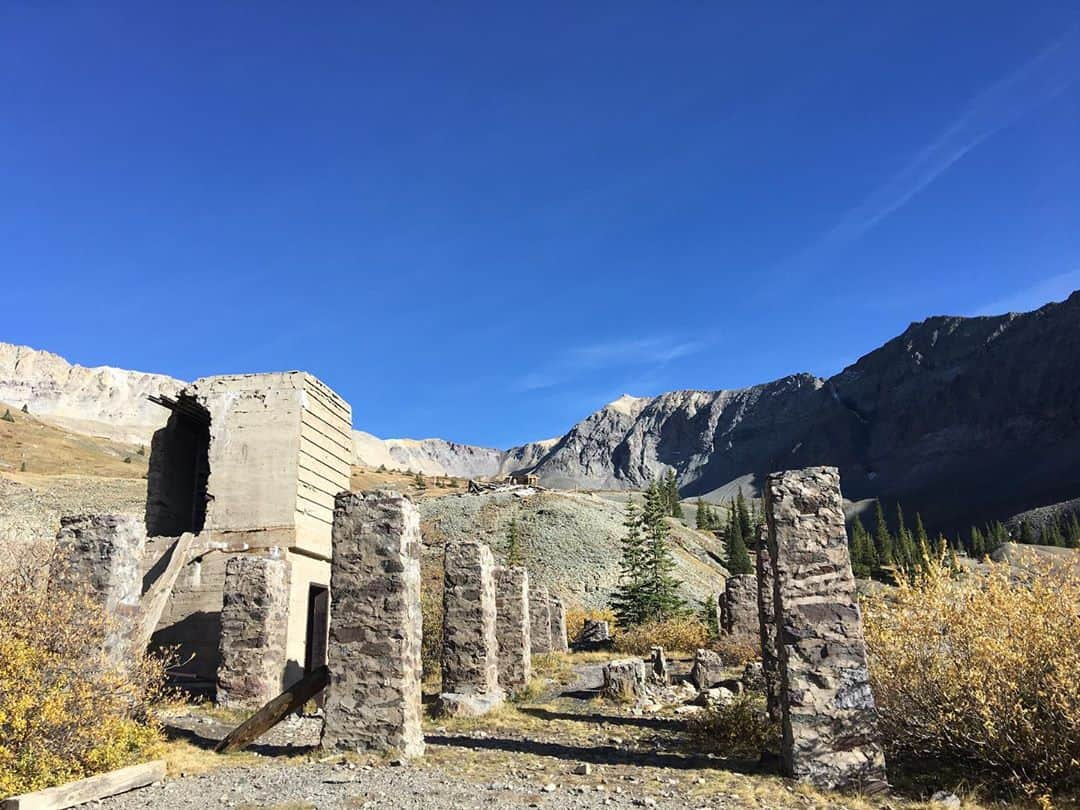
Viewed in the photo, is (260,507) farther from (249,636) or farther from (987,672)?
(987,672)

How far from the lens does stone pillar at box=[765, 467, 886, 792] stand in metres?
7.61

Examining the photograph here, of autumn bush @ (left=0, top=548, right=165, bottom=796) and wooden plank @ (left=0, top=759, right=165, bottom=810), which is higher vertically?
autumn bush @ (left=0, top=548, right=165, bottom=796)

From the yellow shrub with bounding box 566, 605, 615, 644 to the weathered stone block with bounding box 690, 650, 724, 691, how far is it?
14282 mm

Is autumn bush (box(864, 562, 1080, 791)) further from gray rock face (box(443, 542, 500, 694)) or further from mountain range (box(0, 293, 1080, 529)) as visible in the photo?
mountain range (box(0, 293, 1080, 529))

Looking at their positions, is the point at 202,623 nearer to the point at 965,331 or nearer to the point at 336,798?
the point at 336,798

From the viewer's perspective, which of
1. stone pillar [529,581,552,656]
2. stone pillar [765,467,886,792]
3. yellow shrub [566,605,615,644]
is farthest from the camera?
yellow shrub [566,605,615,644]

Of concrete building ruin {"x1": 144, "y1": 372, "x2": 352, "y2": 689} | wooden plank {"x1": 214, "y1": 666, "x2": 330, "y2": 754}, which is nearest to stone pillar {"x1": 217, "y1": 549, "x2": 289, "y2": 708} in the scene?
concrete building ruin {"x1": 144, "y1": 372, "x2": 352, "y2": 689}

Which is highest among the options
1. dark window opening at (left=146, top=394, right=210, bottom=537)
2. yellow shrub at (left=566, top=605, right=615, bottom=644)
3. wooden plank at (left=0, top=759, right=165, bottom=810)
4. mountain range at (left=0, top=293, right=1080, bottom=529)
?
mountain range at (left=0, top=293, right=1080, bottom=529)

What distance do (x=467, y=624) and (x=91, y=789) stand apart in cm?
717

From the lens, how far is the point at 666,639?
24641 millimetres

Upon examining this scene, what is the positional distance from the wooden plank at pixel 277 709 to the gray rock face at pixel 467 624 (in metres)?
4.34

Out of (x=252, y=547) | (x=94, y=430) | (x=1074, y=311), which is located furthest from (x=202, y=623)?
(x=1074, y=311)

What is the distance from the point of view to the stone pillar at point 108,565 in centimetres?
1007

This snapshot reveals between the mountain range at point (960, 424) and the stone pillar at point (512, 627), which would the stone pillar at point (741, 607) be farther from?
the mountain range at point (960, 424)
